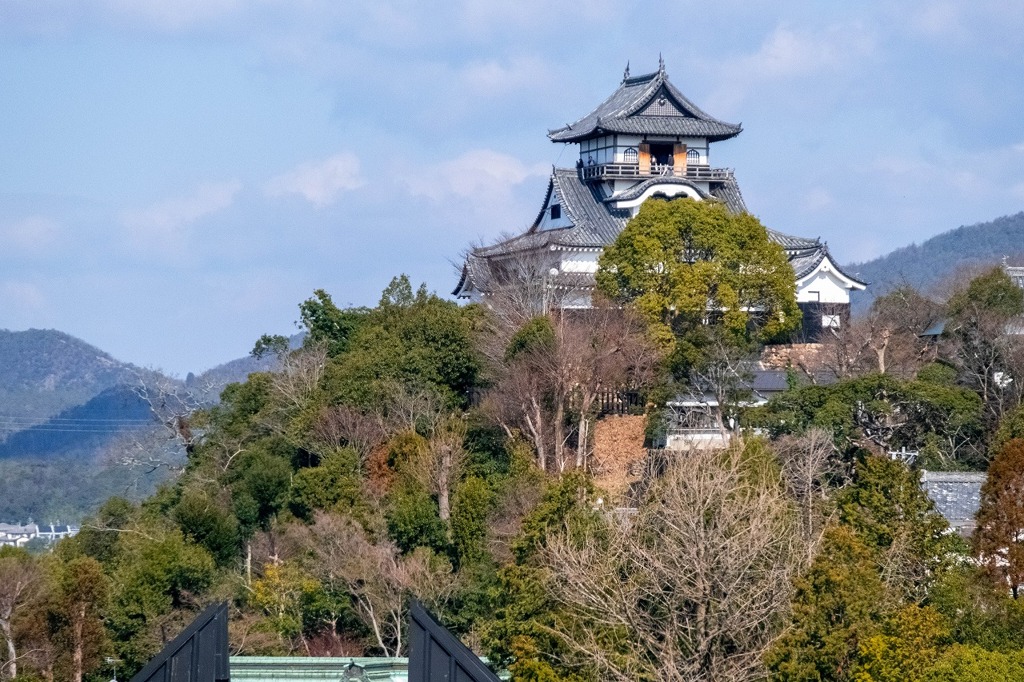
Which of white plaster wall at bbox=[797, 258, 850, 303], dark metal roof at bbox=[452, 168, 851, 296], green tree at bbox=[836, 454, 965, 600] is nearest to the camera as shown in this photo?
green tree at bbox=[836, 454, 965, 600]

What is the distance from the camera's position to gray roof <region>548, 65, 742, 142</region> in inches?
1281

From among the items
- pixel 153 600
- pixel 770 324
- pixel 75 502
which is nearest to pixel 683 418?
pixel 770 324

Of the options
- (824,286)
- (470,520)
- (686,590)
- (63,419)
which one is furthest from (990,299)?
(63,419)

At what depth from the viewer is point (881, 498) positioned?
672 inches

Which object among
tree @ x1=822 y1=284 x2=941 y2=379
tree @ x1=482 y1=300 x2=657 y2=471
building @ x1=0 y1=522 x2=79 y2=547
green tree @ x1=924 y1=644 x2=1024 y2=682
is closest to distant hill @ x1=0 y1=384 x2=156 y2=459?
building @ x1=0 y1=522 x2=79 y2=547

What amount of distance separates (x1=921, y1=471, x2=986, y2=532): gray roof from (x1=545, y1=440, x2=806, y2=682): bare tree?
4.92m

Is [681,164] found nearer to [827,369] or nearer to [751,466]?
[827,369]

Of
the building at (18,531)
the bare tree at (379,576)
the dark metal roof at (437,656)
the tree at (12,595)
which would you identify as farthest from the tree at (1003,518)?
the building at (18,531)

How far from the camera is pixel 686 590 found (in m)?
14.8

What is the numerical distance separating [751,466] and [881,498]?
1.92 metres

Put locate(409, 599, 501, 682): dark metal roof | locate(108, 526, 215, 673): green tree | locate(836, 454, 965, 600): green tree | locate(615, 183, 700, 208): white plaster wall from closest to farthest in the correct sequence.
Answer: locate(409, 599, 501, 682): dark metal roof
locate(836, 454, 965, 600): green tree
locate(108, 526, 215, 673): green tree
locate(615, 183, 700, 208): white plaster wall

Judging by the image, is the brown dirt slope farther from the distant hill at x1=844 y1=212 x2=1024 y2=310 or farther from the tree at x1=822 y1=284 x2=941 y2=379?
the distant hill at x1=844 y1=212 x2=1024 y2=310

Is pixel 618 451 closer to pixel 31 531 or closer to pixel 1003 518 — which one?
pixel 1003 518

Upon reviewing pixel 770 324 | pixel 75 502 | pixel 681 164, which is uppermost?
pixel 681 164
